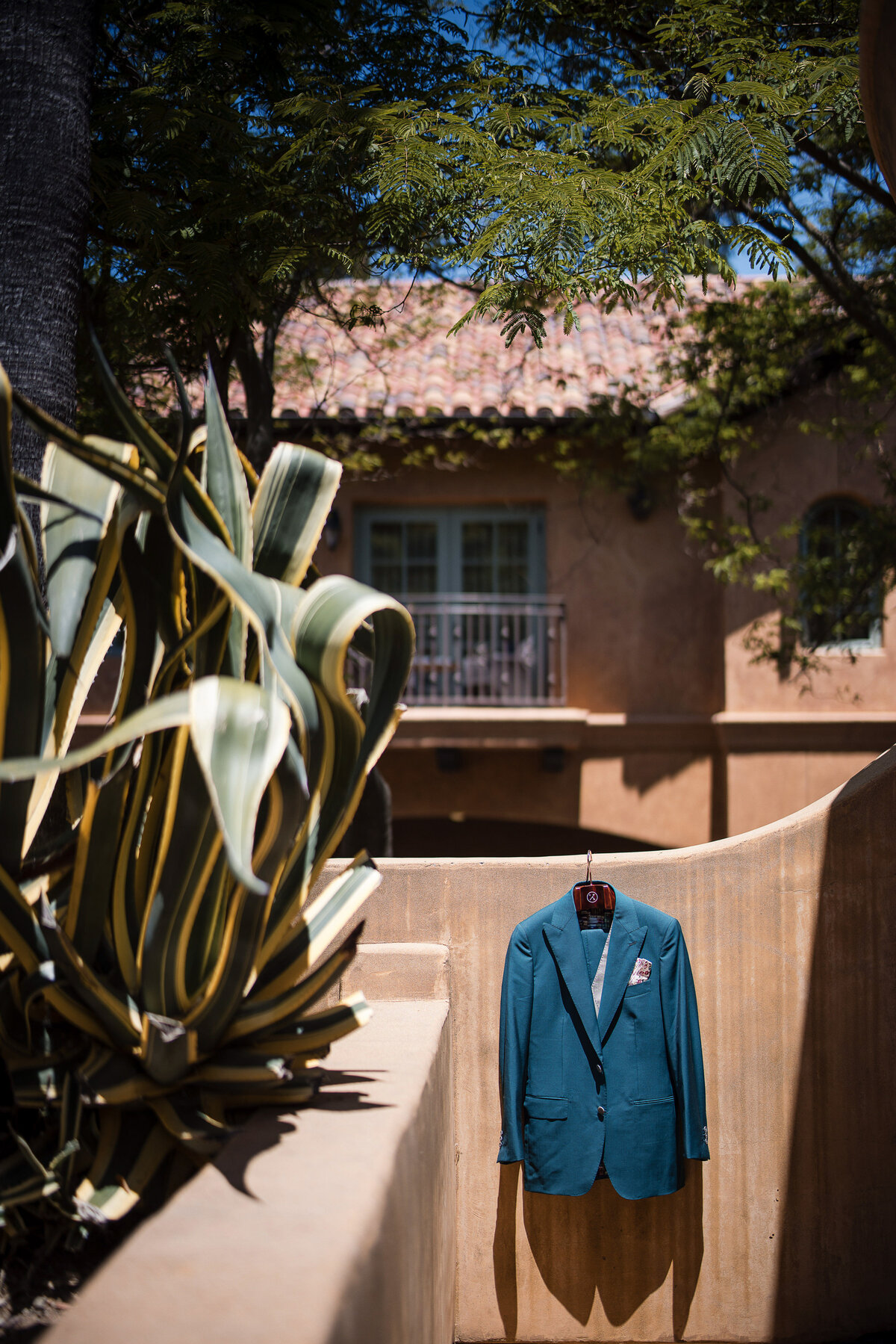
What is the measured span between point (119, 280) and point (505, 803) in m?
6.30

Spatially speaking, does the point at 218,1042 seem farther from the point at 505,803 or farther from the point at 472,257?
the point at 505,803

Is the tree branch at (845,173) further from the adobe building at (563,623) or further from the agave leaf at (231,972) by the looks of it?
the agave leaf at (231,972)

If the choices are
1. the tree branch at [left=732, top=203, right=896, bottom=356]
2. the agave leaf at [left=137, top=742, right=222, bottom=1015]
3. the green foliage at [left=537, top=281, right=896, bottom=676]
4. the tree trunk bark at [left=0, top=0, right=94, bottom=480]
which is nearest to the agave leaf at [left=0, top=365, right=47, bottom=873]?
the agave leaf at [left=137, top=742, right=222, bottom=1015]

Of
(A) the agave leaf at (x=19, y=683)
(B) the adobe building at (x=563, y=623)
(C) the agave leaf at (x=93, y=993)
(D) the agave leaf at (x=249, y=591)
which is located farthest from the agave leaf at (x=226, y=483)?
(B) the adobe building at (x=563, y=623)

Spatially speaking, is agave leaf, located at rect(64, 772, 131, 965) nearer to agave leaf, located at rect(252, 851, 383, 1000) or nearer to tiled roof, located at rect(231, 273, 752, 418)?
agave leaf, located at rect(252, 851, 383, 1000)

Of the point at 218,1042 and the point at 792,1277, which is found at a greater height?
the point at 218,1042

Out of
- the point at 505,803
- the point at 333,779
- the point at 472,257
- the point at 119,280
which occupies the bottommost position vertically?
the point at 505,803

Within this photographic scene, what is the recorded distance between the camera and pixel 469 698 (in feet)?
30.1

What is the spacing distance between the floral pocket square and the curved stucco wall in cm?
25

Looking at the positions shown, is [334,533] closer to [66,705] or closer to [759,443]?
[759,443]

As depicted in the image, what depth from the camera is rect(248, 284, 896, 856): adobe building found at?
9.05 metres

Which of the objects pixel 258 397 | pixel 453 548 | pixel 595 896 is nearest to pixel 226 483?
pixel 595 896

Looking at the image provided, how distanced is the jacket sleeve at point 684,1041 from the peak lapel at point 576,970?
0.86 feet

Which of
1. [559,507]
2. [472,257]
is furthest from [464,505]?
[472,257]
